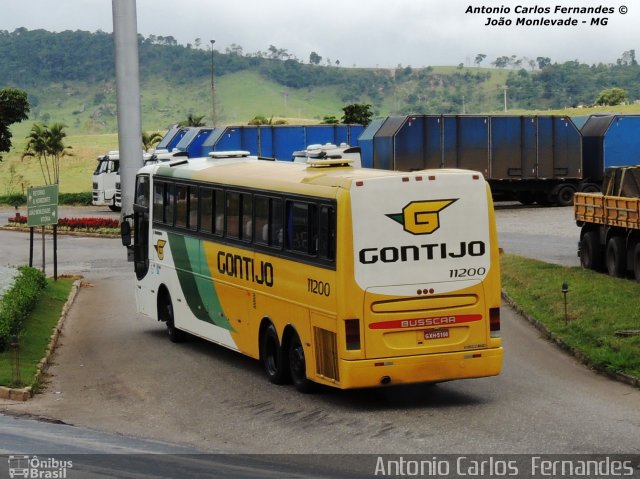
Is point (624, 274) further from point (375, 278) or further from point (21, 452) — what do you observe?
point (21, 452)

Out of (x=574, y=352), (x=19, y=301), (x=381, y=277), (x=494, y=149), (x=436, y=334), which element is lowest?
(x=574, y=352)

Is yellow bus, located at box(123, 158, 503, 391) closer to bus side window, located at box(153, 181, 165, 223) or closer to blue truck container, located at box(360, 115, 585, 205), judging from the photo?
bus side window, located at box(153, 181, 165, 223)

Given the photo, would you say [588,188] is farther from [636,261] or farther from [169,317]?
[169,317]

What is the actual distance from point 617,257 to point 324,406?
14.5 m

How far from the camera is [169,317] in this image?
2328cm

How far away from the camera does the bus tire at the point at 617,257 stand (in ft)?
94.8

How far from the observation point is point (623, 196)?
29797 millimetres

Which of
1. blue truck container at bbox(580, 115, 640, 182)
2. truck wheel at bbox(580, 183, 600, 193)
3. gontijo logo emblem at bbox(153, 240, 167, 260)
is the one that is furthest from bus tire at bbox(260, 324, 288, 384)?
truck wheel at bbox(580, 183, 600, 193)

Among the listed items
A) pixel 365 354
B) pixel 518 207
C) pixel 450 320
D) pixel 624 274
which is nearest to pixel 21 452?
pixel 365 354

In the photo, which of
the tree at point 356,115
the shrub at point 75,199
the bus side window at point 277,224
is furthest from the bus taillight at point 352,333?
the tree at point 356,115

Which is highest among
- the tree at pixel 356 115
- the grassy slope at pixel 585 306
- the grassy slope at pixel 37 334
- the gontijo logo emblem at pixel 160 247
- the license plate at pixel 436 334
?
the tree at pixel 356 115

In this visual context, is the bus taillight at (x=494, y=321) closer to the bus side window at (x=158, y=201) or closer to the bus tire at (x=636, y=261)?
the bus side window at (x=158, y=201)

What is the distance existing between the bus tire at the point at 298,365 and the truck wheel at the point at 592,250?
576 inches

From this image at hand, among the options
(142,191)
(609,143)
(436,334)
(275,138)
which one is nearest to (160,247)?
(142,191)
